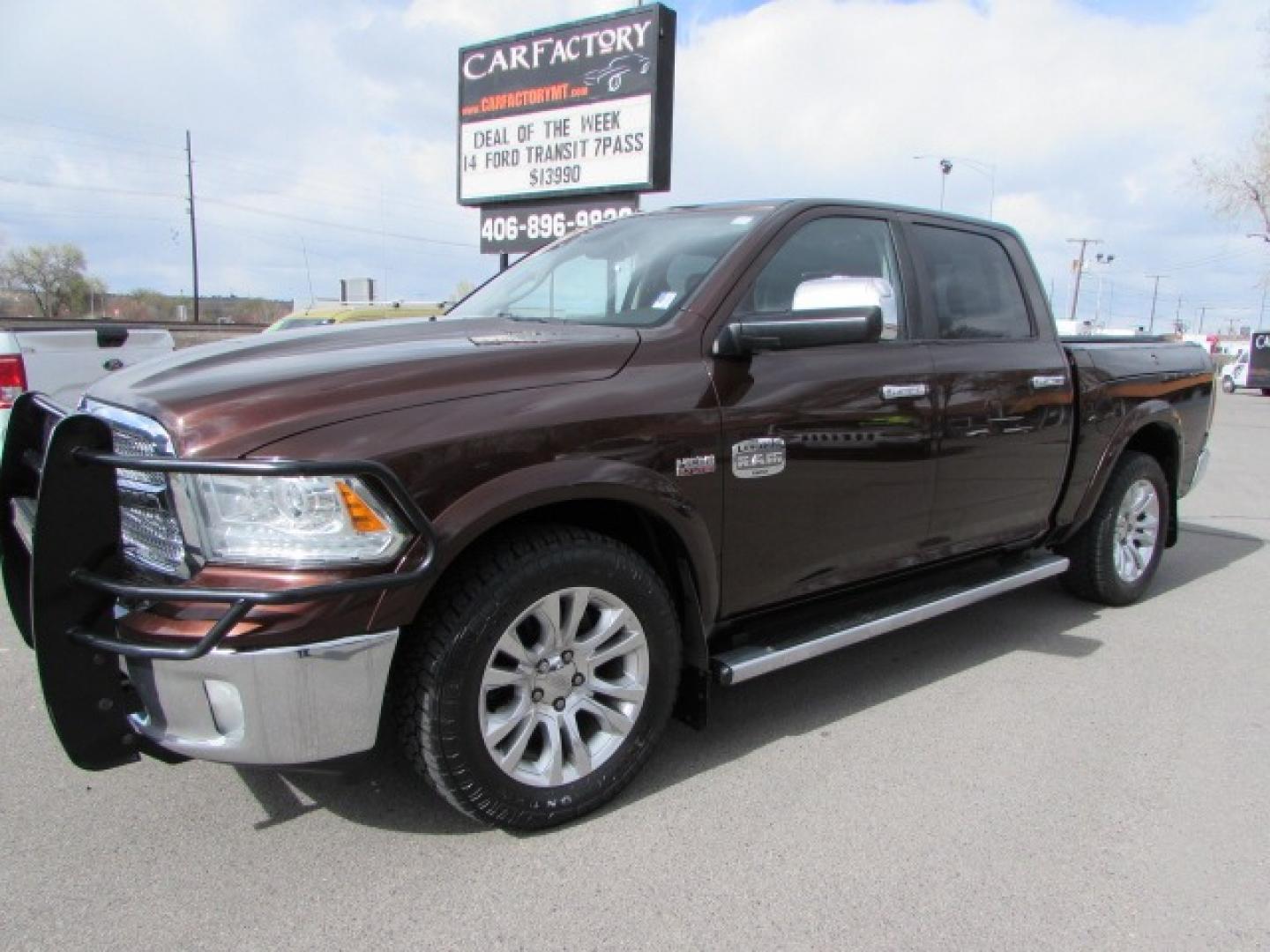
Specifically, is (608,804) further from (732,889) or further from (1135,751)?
(1135,751)

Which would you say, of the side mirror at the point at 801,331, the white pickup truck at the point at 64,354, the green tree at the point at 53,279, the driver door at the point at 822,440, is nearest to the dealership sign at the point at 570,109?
the white pickup truck at the point at 64,354

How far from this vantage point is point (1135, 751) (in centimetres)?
334

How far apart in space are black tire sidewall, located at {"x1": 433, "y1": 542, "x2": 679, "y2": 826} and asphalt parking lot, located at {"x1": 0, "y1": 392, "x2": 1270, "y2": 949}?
128 millimetres

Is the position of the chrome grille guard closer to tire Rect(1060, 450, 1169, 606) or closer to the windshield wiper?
the windshield wiper

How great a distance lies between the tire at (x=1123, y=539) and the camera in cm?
488

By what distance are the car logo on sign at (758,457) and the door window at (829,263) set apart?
46 cm

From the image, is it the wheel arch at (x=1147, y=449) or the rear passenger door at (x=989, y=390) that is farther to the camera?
the wheel arch at (x=1147, y=449)

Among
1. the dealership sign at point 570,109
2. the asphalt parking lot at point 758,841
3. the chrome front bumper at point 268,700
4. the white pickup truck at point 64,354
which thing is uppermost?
the dealership sign at point 570,109

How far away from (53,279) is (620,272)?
6781cm

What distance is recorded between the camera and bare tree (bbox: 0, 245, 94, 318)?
2282 inches

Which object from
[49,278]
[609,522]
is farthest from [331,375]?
[49,278]

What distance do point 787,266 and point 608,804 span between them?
1.95 metres

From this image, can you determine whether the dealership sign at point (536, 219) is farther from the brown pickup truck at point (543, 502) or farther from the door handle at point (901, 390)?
the door handle at point (901, 390)

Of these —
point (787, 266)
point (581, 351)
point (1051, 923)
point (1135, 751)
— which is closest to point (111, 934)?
point (581, 351)
